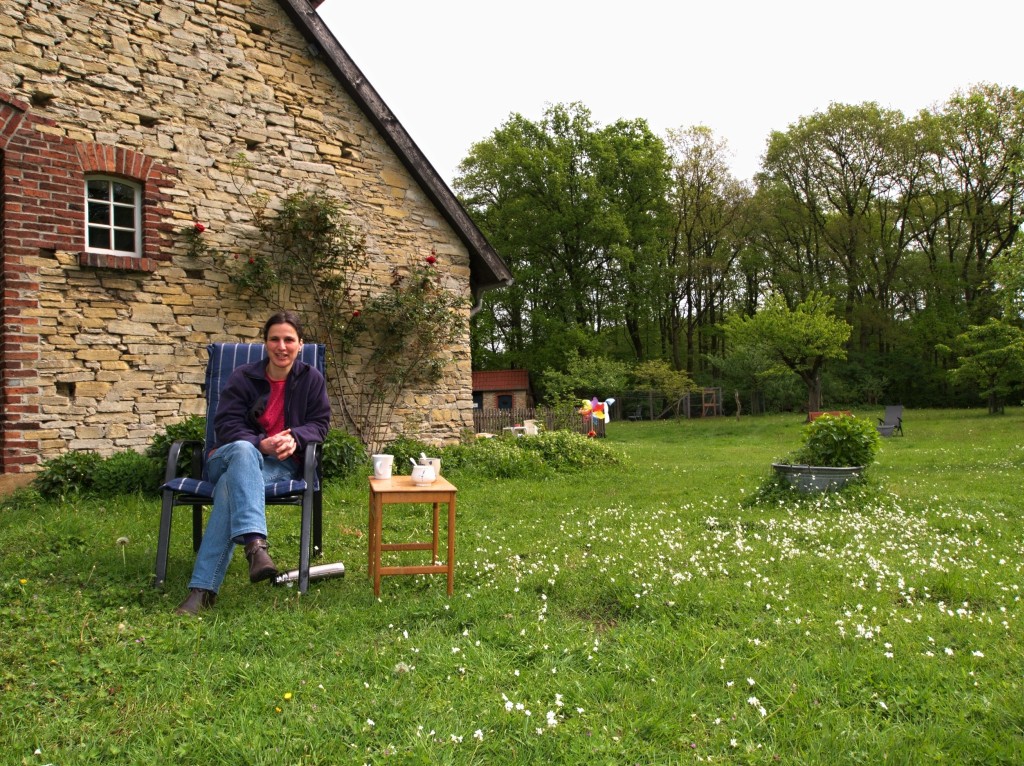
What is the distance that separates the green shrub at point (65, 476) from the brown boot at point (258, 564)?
4714 mm

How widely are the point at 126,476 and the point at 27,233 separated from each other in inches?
112

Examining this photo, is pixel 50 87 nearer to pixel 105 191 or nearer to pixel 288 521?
pixel 105 191

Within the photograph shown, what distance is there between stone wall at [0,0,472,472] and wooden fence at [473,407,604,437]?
8.30 m

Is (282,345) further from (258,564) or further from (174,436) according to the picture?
(174,436)

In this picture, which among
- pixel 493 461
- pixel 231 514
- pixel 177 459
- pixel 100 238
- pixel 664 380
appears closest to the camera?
pixel 231 514

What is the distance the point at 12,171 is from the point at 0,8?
180 centimetres

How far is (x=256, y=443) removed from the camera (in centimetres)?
385

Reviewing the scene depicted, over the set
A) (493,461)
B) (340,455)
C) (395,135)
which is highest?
(395,135)

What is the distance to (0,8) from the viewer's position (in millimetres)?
7297

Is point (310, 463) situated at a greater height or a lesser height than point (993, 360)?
lesser

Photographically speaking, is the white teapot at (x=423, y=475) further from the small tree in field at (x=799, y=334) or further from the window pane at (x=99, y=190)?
the small tree in field at (x=799, y=334)

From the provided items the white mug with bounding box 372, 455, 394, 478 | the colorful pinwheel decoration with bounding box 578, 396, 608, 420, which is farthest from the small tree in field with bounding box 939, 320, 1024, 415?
the white mug with bounding box 372, 455, 394, 478

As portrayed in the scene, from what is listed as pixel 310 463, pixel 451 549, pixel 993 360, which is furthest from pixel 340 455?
pixel 993 360

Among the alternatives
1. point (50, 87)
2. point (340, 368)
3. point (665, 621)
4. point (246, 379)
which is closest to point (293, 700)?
point (665, 621)
